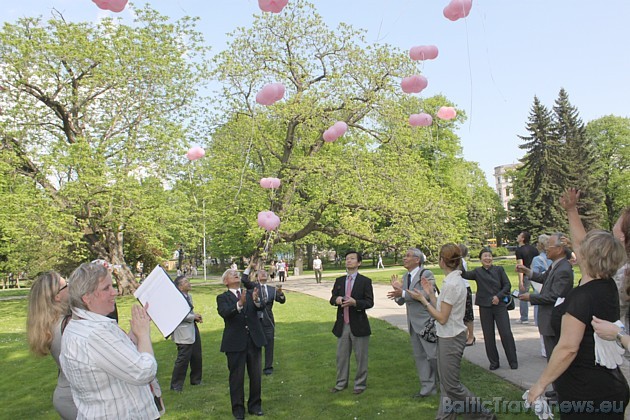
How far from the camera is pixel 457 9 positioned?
24.8 ft

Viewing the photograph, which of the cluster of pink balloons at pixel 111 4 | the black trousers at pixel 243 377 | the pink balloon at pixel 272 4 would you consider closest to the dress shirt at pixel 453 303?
the black trousers at pixel 243 377

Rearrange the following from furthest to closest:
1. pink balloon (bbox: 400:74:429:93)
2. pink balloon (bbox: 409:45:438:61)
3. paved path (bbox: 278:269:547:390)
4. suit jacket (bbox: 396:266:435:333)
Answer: pink balloon (bbox: 400:74:429:93)
pink balloon (bbox: 409:45:438:61)
paved path (bbox: 278:269:547:390)
suit jacket (bbox: 396:266:435:333)

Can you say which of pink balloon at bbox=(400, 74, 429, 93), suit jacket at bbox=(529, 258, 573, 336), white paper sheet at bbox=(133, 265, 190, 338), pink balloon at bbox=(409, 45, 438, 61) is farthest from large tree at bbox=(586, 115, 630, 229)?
white paper sheet at bbox=(133, 265, 190, 338)

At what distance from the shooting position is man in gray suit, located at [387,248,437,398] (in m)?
6.80

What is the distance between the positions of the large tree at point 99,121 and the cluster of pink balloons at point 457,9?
16.2 meters

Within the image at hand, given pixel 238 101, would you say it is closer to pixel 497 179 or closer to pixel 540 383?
pixel 540 383

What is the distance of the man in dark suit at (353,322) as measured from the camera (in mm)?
7070

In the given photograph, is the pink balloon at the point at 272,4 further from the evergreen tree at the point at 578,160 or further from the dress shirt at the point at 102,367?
the evergreen tree at the point at 578,160

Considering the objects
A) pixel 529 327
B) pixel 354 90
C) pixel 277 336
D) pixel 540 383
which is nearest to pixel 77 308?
pixel 540 383

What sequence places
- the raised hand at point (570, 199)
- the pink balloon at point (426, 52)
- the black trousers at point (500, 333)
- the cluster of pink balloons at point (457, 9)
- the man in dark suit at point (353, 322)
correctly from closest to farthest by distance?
the raised hand at point (570, 199) → the man in dark suit at point (353, 322) → the cluster of pink balloons at point (457, 9) → the black trousers at point (500, 333) → the pink balloon at point (426, 52)

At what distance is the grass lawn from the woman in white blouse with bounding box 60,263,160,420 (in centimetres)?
226

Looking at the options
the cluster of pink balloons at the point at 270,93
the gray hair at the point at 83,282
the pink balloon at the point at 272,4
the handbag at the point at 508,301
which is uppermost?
the pink balloon at the point at 272,4

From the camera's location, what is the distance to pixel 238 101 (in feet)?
81.9

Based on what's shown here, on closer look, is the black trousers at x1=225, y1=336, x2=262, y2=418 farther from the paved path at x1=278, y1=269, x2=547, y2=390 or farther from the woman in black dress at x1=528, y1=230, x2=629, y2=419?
the woman in black dress at x1=528, y1=230, x2=629, y2=419
